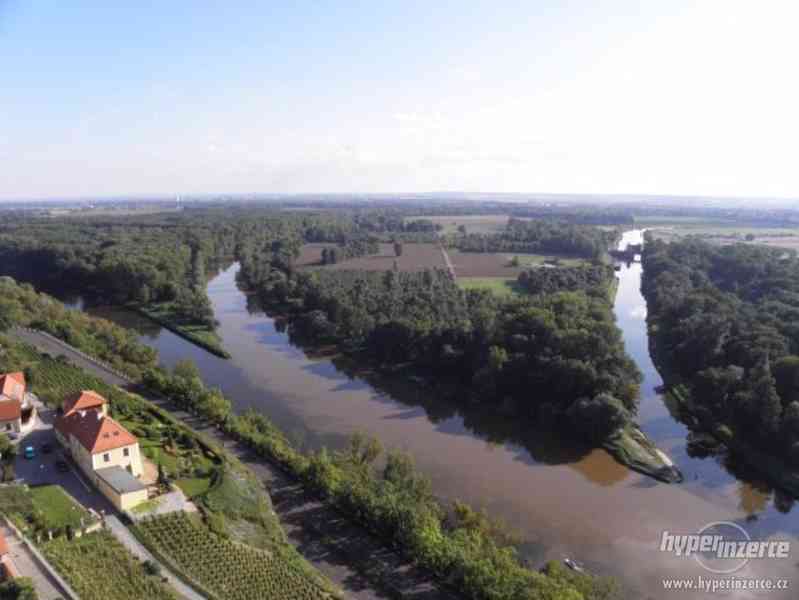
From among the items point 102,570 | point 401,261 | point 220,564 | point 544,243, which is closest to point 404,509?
point 220,564

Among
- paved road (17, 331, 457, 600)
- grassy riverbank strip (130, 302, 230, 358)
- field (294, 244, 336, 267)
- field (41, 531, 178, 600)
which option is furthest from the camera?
field (294, 244, 336, 267)

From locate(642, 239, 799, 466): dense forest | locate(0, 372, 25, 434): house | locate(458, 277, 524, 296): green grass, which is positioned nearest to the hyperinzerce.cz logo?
locate(642, 239, 799, 466): dense forest

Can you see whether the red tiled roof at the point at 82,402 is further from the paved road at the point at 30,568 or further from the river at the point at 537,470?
the river at the point at 537,470

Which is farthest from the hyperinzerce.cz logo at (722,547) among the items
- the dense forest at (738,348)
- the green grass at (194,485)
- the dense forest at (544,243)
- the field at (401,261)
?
the dense forest at (544,243)

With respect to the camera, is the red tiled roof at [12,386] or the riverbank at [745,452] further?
the riverbank at [745,452]

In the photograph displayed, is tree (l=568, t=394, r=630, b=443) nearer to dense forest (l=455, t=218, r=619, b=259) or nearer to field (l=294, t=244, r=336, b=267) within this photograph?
field (l=294, t=244, r=336, b=267)

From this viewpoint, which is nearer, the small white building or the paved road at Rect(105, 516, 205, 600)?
the paved road at Rect(105, 516, 205, 600)
